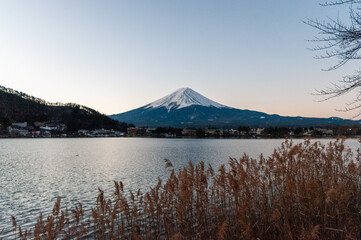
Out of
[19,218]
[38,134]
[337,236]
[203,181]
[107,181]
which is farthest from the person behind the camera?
[38,134]

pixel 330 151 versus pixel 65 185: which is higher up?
pixel 330 151

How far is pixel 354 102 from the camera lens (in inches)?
284

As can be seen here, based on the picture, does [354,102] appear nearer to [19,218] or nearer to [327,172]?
[327,172]

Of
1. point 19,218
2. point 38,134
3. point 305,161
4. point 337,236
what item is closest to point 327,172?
point 305,161

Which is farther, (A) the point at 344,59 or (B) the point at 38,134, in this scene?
(B) the point at 38,134

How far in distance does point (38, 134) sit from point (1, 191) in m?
177

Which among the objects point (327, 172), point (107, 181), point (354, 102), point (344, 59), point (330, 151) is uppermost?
point (344, 59)

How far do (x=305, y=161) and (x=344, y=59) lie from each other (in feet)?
16.4

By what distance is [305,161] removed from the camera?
35.6 ft

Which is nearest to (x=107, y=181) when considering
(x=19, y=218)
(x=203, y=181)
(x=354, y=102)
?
(x=19, y=218)

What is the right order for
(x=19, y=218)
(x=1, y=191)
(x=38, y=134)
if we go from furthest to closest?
(x=38, y=134)
(x=1, y=191)
(x=19, y=218)

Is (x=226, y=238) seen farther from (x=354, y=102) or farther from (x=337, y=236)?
(x=354, y=102)

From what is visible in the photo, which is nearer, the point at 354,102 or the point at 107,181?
the point at 354,102

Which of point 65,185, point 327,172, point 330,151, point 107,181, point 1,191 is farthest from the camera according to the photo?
point 107,181
